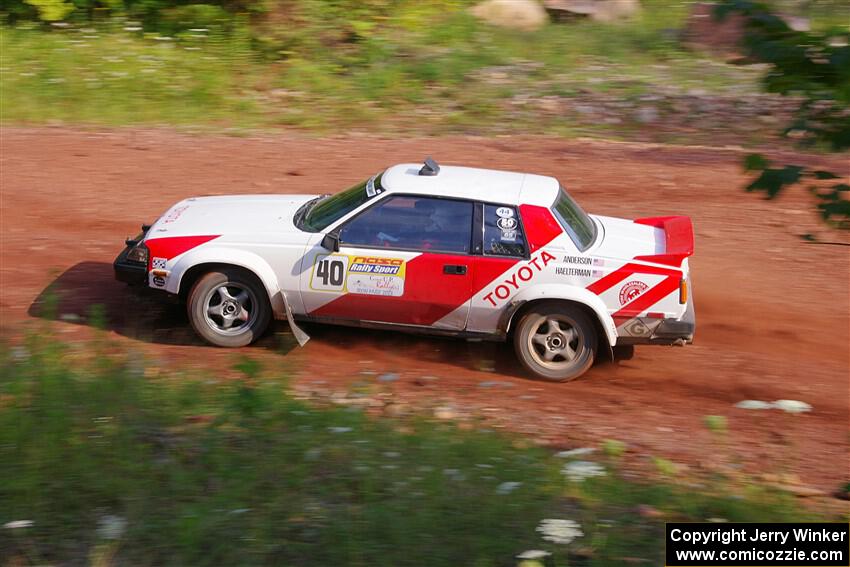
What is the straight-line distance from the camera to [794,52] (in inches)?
161

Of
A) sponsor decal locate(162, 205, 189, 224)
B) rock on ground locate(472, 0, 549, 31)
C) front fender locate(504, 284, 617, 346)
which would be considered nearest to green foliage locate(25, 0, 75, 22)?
rock on ground locate(472, 0, 549, 31)

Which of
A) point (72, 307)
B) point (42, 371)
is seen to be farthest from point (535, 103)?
point (42, 371)

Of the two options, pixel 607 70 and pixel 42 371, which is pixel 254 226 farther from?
pixel 607 70

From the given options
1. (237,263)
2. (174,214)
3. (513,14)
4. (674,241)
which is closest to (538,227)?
(674,241)

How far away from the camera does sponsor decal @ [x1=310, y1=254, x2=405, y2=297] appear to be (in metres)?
7.10

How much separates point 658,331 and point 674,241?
801 mm

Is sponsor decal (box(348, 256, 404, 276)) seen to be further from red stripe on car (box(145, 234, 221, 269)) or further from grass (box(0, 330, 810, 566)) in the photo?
grass (box(0, 330, 810, 566))

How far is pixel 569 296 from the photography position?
23.0 ft

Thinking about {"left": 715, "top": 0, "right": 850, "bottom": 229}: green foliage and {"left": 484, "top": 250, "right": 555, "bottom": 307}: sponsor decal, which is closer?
{"left": 715, "top": 0, "right": 850, "bottom": 229}: green foliage

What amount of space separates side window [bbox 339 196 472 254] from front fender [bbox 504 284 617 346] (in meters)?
0.58

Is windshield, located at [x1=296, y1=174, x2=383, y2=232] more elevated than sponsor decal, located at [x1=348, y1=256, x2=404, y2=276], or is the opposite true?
windshield, located at [x1=296, y1=174, x2=383, y2=232]

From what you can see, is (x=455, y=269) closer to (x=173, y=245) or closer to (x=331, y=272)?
(x=331, y=272)

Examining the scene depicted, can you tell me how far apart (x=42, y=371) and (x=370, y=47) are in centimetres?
1118

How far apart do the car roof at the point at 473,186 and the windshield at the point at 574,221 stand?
9 cm
